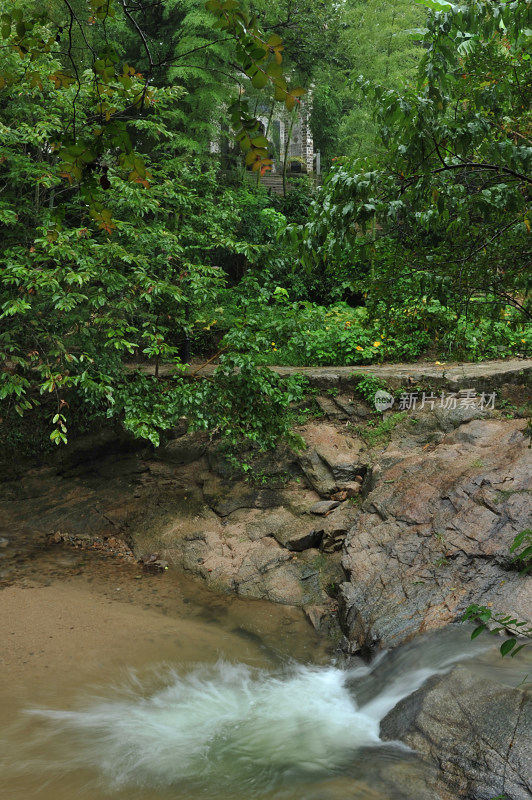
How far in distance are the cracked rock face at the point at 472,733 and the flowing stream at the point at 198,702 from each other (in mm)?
145

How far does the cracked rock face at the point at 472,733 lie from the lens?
3350 mm

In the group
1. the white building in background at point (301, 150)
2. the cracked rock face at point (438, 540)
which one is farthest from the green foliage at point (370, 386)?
the white building in background at point (301, 150)

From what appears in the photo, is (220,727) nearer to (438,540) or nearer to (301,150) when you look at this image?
(438,540)

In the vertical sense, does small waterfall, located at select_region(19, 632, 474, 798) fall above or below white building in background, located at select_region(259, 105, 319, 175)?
below

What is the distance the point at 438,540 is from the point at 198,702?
8.34ft

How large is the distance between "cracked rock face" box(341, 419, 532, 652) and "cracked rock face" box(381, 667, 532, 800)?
94 cm

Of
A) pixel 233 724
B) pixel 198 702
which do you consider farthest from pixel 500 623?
pixel 198 702

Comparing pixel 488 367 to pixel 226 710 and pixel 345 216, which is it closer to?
pixel 226 710

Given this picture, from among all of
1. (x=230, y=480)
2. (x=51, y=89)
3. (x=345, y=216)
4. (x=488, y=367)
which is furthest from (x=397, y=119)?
(x=488, y=367)

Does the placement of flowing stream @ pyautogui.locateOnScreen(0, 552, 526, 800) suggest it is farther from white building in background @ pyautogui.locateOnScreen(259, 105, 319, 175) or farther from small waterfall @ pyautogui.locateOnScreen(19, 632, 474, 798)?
white building in background @ pyautogui.locateOnScreen(259, 105, 319, 175)

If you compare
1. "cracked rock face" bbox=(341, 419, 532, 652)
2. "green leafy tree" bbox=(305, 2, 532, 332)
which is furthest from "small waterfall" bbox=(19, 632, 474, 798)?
"green leafy tree" bbox=(305, 2, 532, 332)

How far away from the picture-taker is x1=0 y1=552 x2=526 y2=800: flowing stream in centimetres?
379

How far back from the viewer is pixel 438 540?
5.82m

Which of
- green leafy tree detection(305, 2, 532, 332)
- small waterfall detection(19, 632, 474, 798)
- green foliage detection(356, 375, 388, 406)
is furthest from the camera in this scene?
green foliage detection(356, 375, 388, 406)
